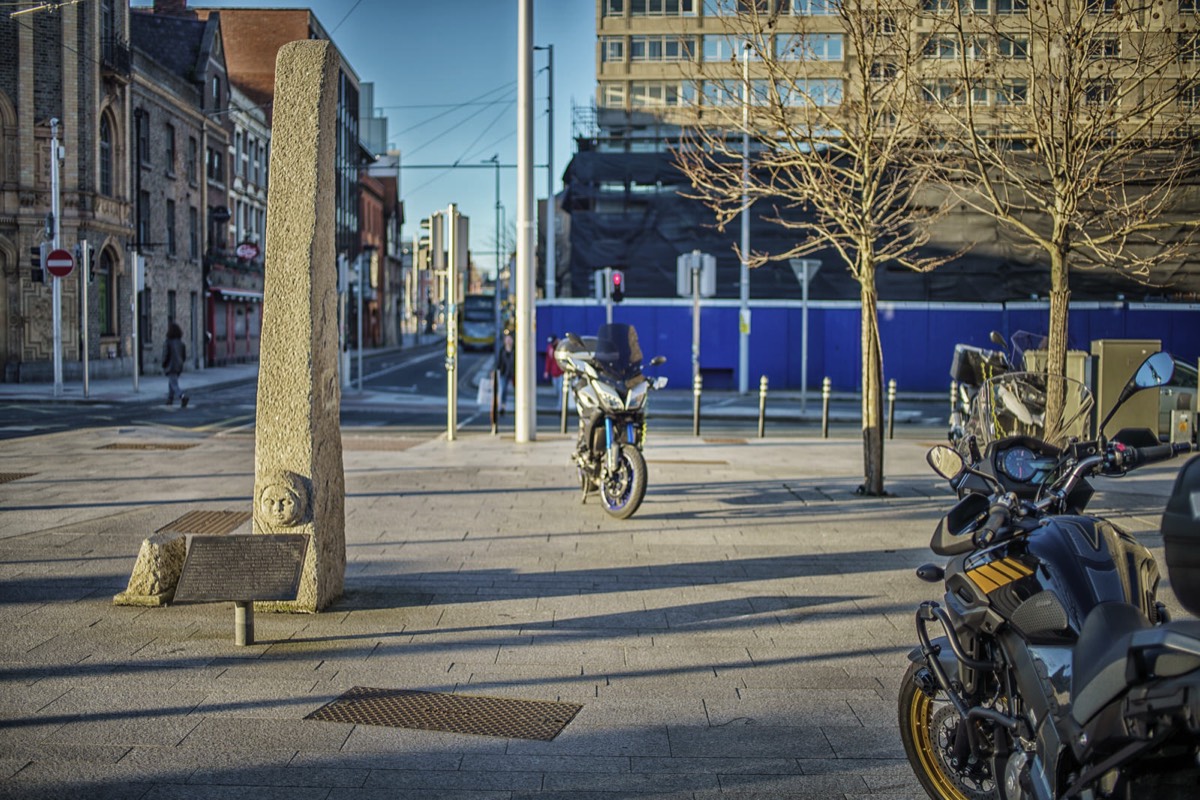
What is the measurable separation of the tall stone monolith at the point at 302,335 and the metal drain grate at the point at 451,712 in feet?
5.46

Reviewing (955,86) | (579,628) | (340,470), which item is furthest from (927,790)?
(955,86)

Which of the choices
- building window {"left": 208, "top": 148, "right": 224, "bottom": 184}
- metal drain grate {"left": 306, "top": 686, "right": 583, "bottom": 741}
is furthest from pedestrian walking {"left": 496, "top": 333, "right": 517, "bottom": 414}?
metal drain grate {"left": 306, "top": 686, "right": 583, "bottom": 741}

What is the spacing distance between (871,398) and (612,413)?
3194mm

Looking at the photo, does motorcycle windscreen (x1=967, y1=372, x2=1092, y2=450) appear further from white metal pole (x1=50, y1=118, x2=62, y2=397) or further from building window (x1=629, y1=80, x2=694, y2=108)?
building window (x1=629, y1=80, x2=694, y2=108)

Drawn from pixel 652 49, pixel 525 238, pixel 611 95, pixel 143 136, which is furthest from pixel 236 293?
pixel 525 238

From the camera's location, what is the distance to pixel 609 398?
11352mm

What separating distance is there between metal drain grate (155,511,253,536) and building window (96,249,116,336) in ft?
90.4

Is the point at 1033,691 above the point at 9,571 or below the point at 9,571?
above

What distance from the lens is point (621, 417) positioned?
1138 cm

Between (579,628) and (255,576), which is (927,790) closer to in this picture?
(579,628)

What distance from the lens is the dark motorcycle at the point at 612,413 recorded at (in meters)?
11.1

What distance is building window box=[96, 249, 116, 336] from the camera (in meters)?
36.4

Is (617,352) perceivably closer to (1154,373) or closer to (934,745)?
(934,745)

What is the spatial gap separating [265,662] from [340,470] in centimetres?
173
